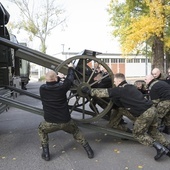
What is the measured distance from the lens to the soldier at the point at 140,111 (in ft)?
15.1

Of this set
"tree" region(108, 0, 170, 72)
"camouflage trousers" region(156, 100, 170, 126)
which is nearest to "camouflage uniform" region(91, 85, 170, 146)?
"camouflage trousers" region(156, 100, 170, 126)

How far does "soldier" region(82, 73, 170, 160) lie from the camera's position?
15.1 feet

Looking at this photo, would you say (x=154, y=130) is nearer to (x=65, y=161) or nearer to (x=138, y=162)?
(x=138, y=162)

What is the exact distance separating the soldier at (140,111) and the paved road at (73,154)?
32 cm

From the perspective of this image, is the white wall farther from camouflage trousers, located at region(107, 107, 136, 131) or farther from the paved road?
camouflage trousers, located at region(107, 107, 136, 131)

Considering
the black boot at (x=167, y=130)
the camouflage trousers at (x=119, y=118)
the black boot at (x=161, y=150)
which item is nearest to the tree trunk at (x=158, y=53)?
the black boot at (x=167, y=130)

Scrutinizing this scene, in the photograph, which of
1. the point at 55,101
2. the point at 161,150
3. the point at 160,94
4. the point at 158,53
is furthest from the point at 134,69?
the point at 55,101

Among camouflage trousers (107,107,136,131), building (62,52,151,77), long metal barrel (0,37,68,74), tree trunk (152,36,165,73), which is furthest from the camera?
building (62,52,151,77)

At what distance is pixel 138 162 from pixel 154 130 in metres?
0.69

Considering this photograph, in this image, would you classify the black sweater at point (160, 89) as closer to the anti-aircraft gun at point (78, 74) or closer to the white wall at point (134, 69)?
the anti-aircraft gun at point (78, 74)

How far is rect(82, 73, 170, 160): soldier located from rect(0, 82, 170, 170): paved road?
1.05 feet

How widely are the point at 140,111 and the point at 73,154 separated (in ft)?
4.78

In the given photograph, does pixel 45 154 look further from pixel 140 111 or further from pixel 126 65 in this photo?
pixel 126 65

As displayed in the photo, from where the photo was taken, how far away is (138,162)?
4.48 meters
